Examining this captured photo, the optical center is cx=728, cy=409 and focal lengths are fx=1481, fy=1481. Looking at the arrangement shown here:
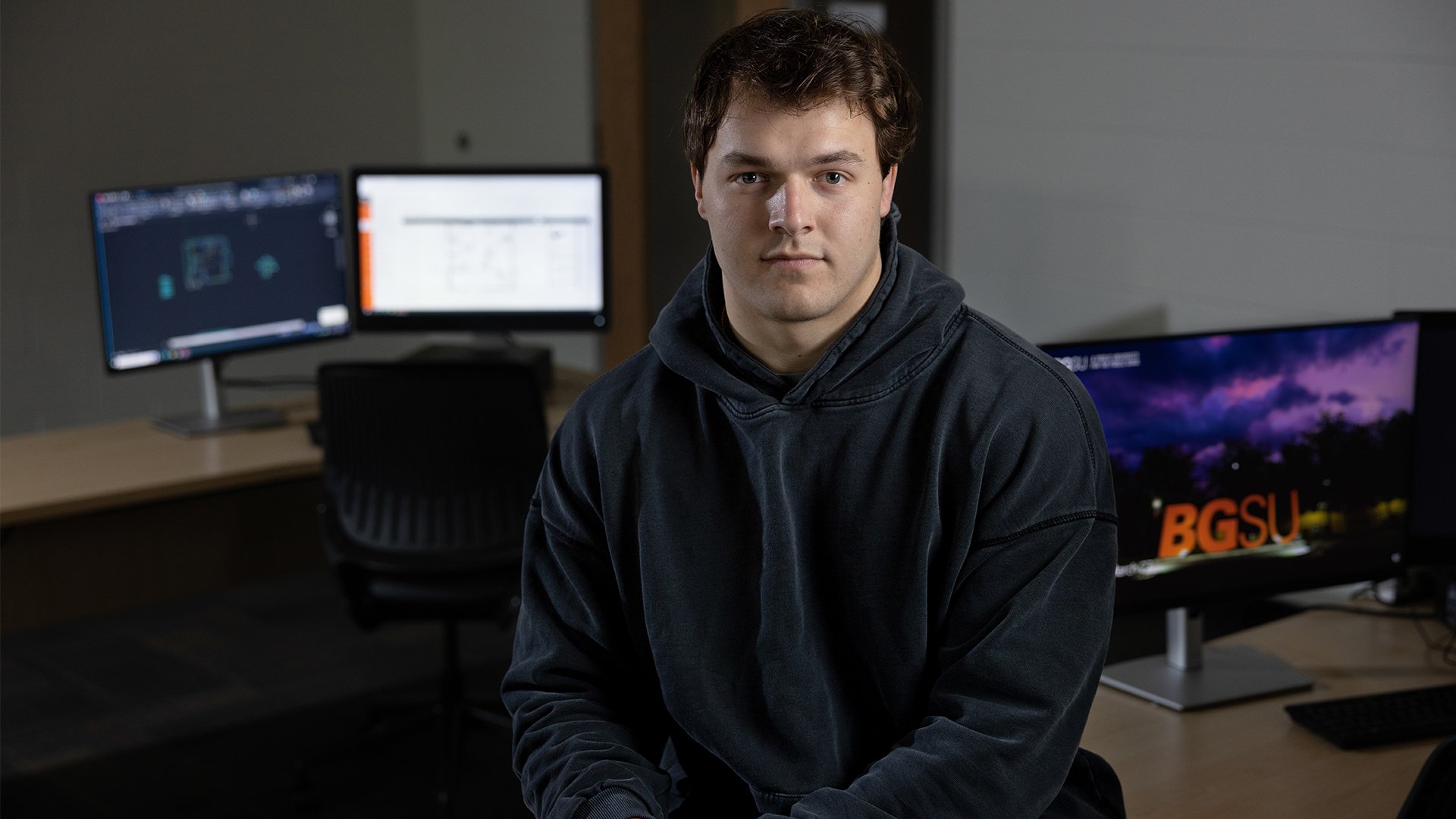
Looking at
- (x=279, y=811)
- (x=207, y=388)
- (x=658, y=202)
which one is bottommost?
(x=279, y=811)

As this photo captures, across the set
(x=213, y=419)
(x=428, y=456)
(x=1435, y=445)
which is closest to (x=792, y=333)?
(x=1435, y=445)

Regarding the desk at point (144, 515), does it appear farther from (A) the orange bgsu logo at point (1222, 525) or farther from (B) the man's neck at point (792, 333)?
(B) the man's neck at point (792, 333)

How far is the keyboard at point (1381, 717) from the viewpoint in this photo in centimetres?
187

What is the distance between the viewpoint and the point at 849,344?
1.43m

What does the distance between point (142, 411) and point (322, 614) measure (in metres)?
1.21

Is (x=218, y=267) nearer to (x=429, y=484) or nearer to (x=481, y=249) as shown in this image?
(x=481, y=249)

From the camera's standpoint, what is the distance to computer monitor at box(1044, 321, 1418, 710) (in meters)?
1.96

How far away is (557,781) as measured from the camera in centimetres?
145

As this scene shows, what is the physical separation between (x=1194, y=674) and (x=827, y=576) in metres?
0.86

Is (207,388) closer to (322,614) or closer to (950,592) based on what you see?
(322,614)

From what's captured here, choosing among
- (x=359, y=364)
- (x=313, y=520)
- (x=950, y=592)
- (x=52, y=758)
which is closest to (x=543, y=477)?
(x=950, y=592)

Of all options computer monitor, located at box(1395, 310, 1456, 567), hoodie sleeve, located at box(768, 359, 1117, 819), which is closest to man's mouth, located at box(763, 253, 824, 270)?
hoodie sleeve, located at box(768, 359, 1117, 819)

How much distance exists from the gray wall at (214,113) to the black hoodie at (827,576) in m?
3.51

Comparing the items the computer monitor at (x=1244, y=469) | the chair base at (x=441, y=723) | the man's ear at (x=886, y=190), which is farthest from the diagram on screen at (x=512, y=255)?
the man's ear at (x=886, y=190)
